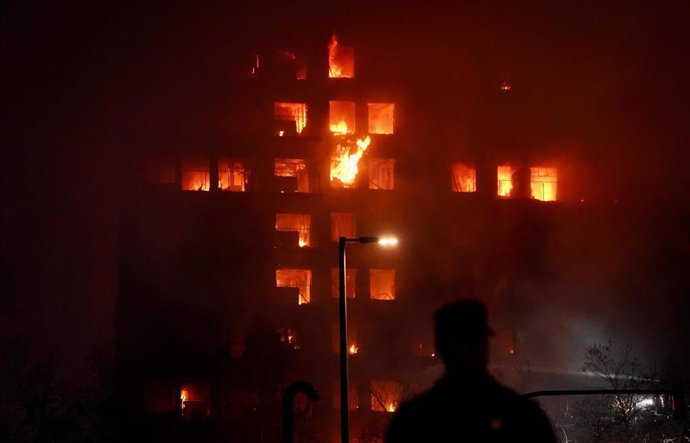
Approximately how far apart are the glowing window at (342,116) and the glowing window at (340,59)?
2.45 m

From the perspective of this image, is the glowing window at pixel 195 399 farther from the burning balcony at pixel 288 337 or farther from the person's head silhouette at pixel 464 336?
the person's head silhouette at pixel 464 336

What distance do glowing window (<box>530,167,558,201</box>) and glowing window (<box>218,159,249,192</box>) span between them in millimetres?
17471

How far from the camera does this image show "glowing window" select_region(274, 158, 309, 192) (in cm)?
4431

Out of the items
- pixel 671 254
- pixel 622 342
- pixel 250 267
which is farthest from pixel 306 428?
pixel 671 254

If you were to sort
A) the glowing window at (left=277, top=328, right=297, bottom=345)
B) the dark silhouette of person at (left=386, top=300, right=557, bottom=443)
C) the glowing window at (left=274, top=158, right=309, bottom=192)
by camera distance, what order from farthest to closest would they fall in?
1. the glowing window at (left=274, top=158, right=309, bottom=192)
2. the glowing window at (left=277, top=328, right=297, bottom=345)
3. the dark silhouette of person at (left=386, top=300, right=557, bottom=443)

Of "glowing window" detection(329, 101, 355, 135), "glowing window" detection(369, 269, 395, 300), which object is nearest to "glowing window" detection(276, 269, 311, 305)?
"glowing window" detection(369, 269, 395, 300)

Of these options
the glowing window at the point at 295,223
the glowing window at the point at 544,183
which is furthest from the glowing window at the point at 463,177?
the glowing window at the point at 295,223

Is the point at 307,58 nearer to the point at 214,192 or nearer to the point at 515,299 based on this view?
the point at 214,192

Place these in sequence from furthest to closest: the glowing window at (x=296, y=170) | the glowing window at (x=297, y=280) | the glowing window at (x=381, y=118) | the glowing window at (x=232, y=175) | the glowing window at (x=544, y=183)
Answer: the glowing window at (x=544, y=183), the glowing window at (x=381, y=118), the glowing window at (x=296, y=170), the glowing window at (x=232, y=175), the glowing window at (x=297, y=280)

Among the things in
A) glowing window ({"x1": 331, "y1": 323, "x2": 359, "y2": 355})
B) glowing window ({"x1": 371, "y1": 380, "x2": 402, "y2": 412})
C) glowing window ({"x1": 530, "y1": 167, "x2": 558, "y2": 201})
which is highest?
glowing window ({"x1": 530, "y1": 167, "x2": 558, "y2": 201})

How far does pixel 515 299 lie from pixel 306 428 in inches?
595

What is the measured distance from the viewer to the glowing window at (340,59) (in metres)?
47.2

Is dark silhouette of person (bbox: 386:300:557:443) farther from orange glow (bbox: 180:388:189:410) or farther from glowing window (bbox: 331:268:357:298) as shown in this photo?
glowing window (bbox: 331:268:357:298)

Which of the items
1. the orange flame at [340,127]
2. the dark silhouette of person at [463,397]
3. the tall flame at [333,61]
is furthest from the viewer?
the tall flame at [333,61]
